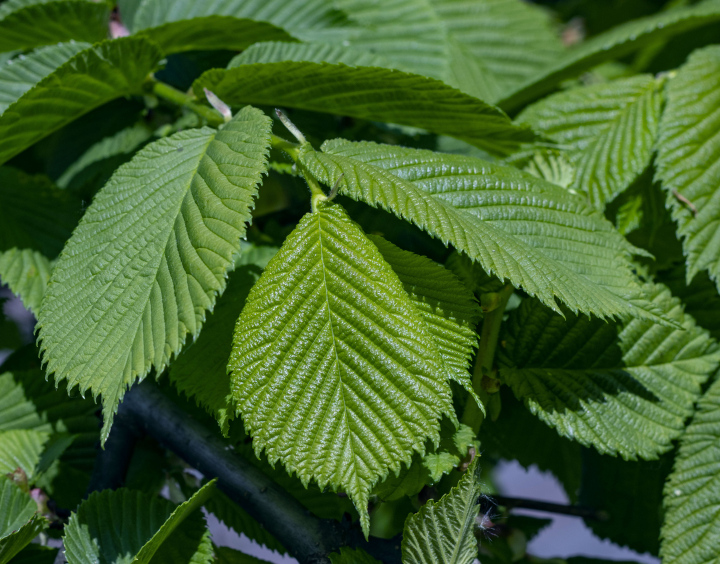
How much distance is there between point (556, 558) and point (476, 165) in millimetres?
591

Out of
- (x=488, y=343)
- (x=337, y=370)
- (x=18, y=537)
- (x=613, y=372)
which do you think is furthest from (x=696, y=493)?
(x=18, y=537)

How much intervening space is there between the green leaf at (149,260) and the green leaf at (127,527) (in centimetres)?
18

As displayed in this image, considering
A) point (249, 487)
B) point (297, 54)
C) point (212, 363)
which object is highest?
point (297, 54)

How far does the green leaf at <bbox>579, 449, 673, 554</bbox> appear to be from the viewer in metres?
0.78

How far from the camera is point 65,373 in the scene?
503 millimetres

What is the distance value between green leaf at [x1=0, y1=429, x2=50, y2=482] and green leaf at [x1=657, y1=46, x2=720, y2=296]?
0.74 meters

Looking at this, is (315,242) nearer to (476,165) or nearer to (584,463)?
(476,165)

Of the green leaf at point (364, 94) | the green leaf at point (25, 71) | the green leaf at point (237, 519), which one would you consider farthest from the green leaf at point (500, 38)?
the green leaf at point (237, 519)

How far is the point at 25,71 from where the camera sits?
0.69m

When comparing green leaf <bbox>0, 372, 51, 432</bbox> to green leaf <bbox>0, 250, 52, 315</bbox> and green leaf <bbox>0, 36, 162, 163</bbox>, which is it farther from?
green leaf <bbox>0, 36, 162, 163</bbox>

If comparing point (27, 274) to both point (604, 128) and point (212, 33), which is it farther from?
point (604, 128)

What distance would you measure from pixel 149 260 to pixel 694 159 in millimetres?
579

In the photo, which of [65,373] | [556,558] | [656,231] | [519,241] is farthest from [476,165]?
[556,558]

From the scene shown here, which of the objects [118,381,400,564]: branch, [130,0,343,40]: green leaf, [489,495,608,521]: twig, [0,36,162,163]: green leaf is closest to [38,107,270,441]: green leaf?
[0,36,162,163]: green leaf
